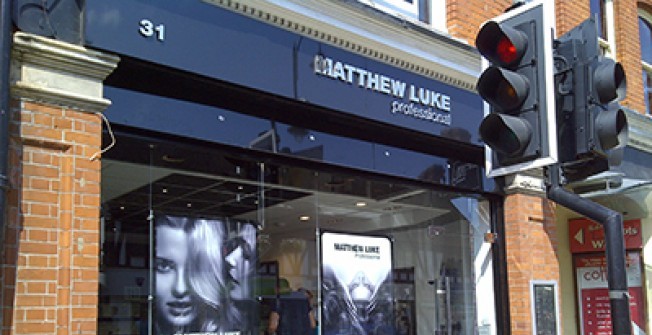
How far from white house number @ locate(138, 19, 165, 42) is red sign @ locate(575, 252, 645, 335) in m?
7.17

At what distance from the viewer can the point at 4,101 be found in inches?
169

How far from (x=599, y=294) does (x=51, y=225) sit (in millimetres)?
7947

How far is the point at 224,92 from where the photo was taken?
19.7 feet

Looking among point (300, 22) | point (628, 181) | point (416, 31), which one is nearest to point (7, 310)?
point (300, 22)

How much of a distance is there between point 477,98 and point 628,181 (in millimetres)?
3103

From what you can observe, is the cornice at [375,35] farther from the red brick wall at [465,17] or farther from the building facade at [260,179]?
the red brick wall at [465,17]

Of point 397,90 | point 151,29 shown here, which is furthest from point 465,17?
point 151,29

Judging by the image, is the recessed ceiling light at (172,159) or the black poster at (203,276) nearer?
the black poster at (203,276)

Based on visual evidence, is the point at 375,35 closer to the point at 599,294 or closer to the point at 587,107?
the point at 587,107

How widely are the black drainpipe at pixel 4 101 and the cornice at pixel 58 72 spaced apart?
165mm

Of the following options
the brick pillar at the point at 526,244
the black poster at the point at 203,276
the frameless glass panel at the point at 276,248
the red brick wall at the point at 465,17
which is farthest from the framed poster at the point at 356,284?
the red brick wall at the point at 465,17

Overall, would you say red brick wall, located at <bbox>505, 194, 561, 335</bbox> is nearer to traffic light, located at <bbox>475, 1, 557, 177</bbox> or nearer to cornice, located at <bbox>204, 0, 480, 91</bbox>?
cornice, located at <bbox>204, 0, 480, 91</bbox>

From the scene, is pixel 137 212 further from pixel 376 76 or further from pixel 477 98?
pixel 477 98

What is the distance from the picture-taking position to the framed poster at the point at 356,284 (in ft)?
23.1
